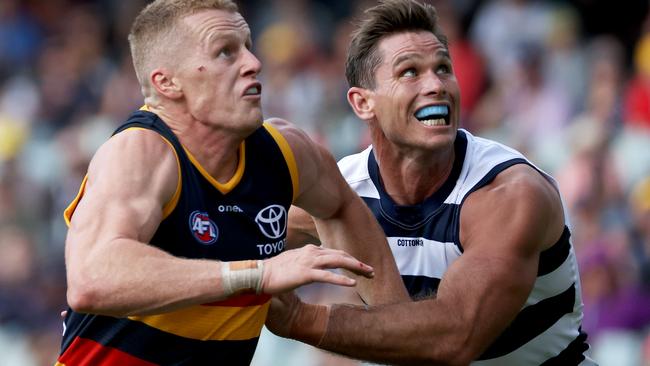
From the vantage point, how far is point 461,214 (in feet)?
19.2

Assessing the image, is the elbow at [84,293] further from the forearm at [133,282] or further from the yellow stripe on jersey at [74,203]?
the yellow stripe on jersey at [74,203]

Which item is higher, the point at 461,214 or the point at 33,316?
the point at 461,214

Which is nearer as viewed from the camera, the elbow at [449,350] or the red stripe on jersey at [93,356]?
the red stripe on jersey at [93,356]

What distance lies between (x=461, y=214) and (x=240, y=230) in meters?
1.31

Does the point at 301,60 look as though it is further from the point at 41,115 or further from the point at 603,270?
the point at 603,270

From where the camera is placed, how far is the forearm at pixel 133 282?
4324mm

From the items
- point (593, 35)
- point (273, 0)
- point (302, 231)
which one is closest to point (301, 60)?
point (273, 0)

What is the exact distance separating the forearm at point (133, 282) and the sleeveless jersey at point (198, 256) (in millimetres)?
389

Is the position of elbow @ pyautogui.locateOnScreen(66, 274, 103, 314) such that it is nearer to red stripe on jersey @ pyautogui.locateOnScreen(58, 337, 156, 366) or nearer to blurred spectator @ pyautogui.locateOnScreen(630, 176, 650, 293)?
red stripe on jersey @ pyautogui.locateOnScreen(58, 337, 156, 366)

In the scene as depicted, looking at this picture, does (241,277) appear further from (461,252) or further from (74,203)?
(461,252)

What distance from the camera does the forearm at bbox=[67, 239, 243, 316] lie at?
432 centimetres

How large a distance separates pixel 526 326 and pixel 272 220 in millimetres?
1583

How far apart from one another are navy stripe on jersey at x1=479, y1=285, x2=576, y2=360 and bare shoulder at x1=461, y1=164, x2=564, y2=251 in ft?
1.15

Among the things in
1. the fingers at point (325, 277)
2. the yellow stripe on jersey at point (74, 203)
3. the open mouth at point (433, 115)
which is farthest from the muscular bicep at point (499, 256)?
the yellow stripe on jersey at point (74, 203)
